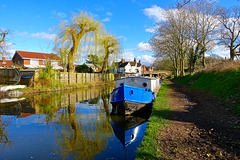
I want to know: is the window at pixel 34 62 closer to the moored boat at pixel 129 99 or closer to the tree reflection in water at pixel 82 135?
the tree reflection in water at pixel 82 135

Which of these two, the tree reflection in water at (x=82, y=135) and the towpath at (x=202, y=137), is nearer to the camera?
the towpath at (x=202, y=137)

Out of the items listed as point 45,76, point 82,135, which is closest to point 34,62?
point 45,76

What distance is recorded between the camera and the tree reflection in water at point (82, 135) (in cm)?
501

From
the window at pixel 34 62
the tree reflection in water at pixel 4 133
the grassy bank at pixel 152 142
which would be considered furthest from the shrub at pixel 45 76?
the window at pixel 34 62

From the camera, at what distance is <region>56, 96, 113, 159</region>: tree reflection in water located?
5012mm

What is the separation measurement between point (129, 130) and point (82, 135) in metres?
2.00

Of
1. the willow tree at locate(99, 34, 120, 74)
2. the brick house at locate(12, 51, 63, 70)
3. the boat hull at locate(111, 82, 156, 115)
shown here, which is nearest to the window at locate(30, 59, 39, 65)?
the brick house at locate(12, 51, 63, 70)

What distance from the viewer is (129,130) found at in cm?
697

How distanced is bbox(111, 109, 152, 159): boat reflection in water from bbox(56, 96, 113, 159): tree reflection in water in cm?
41

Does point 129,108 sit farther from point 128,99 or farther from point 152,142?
point 152,142

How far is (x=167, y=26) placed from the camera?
2819 cm

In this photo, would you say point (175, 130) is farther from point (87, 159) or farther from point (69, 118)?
point (69, 118)

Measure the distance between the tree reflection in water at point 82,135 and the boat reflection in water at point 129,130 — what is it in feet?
1.35

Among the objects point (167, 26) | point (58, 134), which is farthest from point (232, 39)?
point (58, 134)
